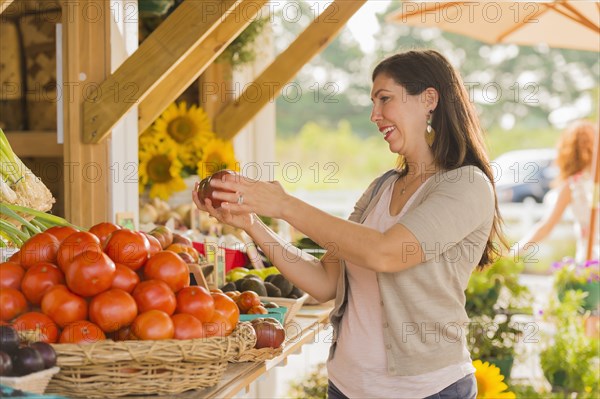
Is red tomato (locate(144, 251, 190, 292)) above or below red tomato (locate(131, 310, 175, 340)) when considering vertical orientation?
above

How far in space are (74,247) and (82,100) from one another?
4.10 ft

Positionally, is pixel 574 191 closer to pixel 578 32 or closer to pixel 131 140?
pixel 578 32

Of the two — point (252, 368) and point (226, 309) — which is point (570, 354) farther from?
point (226, 309)

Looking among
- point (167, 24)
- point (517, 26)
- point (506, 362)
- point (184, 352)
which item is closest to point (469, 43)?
point (517, 26)

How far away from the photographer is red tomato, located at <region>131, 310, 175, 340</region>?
1.65m

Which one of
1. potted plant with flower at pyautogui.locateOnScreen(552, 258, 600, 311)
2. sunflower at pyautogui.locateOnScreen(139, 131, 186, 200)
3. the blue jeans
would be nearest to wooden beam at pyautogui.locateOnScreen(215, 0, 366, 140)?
Answer: sunflower at pyautogui.locateOnScreen(139, 131, 186, 200)

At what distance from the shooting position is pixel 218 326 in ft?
5.89

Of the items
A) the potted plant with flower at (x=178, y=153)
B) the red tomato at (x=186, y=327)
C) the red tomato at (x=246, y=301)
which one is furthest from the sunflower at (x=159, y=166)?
the red tomato at (x=186, y=327)

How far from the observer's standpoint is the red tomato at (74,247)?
1698 millimetres

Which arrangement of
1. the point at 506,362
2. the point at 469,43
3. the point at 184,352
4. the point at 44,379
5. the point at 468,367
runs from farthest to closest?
the point at 469,43 → the point at 506,362 → the point at 468,367 → the point at 184,352 → the point at 44,379

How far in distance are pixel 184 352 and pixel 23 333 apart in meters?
0.32

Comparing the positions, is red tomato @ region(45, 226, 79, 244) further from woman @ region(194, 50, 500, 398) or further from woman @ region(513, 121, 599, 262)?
woman @ region(513, 121, 599, 262)

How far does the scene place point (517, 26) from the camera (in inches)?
205

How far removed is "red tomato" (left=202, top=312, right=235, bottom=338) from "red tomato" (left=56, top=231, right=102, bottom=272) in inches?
11.5
